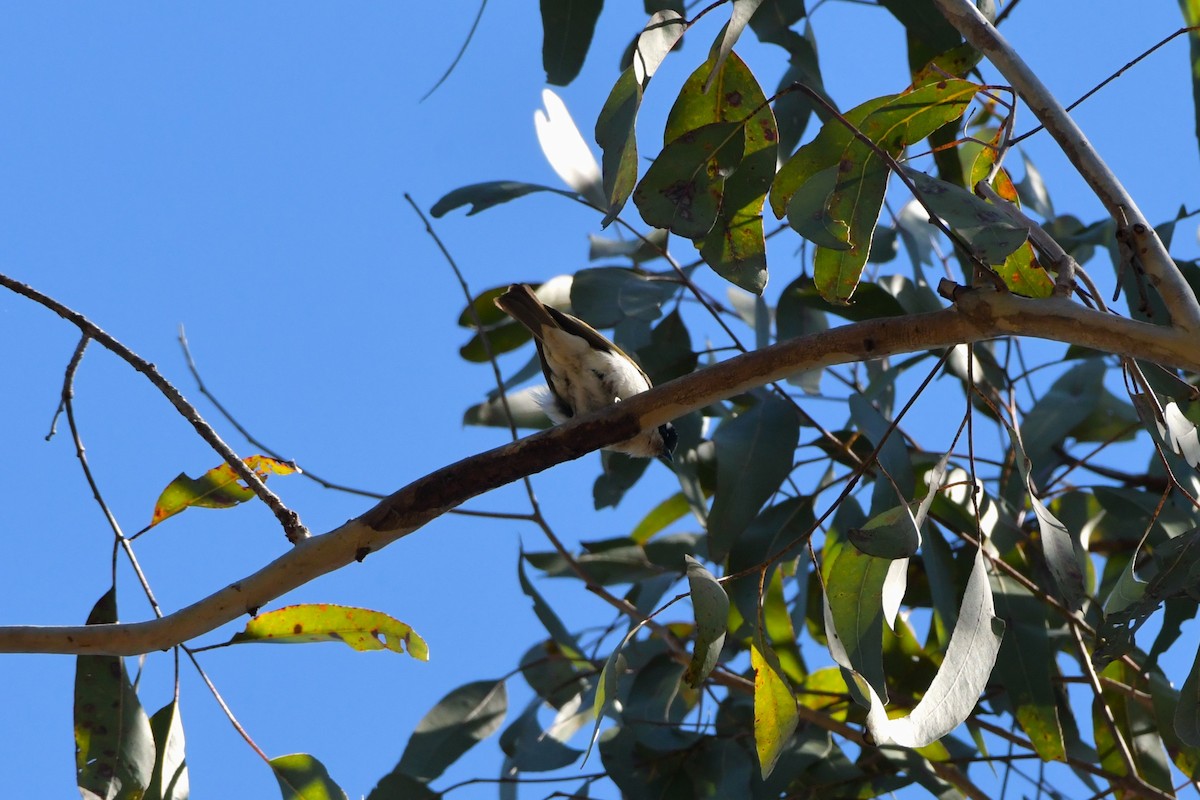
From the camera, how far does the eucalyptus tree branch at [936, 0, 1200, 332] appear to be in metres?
1.53

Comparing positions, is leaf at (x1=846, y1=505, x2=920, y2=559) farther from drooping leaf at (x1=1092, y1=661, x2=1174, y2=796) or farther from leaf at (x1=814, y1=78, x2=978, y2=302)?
drooping leaf at (x1=1092, y1=661, x2=1174, y2=796)

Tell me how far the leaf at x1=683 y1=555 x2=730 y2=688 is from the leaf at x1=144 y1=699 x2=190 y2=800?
38.9 inches

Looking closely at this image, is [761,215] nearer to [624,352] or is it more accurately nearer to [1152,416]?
[1152,416]

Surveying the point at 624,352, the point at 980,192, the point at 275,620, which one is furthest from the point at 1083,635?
the point at 275,620

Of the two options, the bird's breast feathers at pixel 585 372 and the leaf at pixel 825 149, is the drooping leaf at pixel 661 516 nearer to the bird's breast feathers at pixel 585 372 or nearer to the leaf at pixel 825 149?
the bird's breast feathers at pixel 585 372

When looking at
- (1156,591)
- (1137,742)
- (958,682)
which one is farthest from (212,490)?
(1137,742)

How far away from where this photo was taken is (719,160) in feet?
6.01

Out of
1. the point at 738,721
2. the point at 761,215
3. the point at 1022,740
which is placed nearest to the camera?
the point at 761,215

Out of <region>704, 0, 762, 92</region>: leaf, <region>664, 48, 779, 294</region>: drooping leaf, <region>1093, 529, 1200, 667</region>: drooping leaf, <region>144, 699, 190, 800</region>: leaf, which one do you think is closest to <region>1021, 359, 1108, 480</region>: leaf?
<region>1093, 529, 1200, 667</region>: drooping leaf

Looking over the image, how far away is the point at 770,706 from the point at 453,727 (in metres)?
1.22

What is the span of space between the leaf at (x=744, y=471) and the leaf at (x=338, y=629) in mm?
661

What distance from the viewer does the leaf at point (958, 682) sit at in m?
1.58

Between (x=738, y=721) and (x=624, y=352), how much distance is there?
932 mm

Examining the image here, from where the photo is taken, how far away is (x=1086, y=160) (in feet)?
5.16
